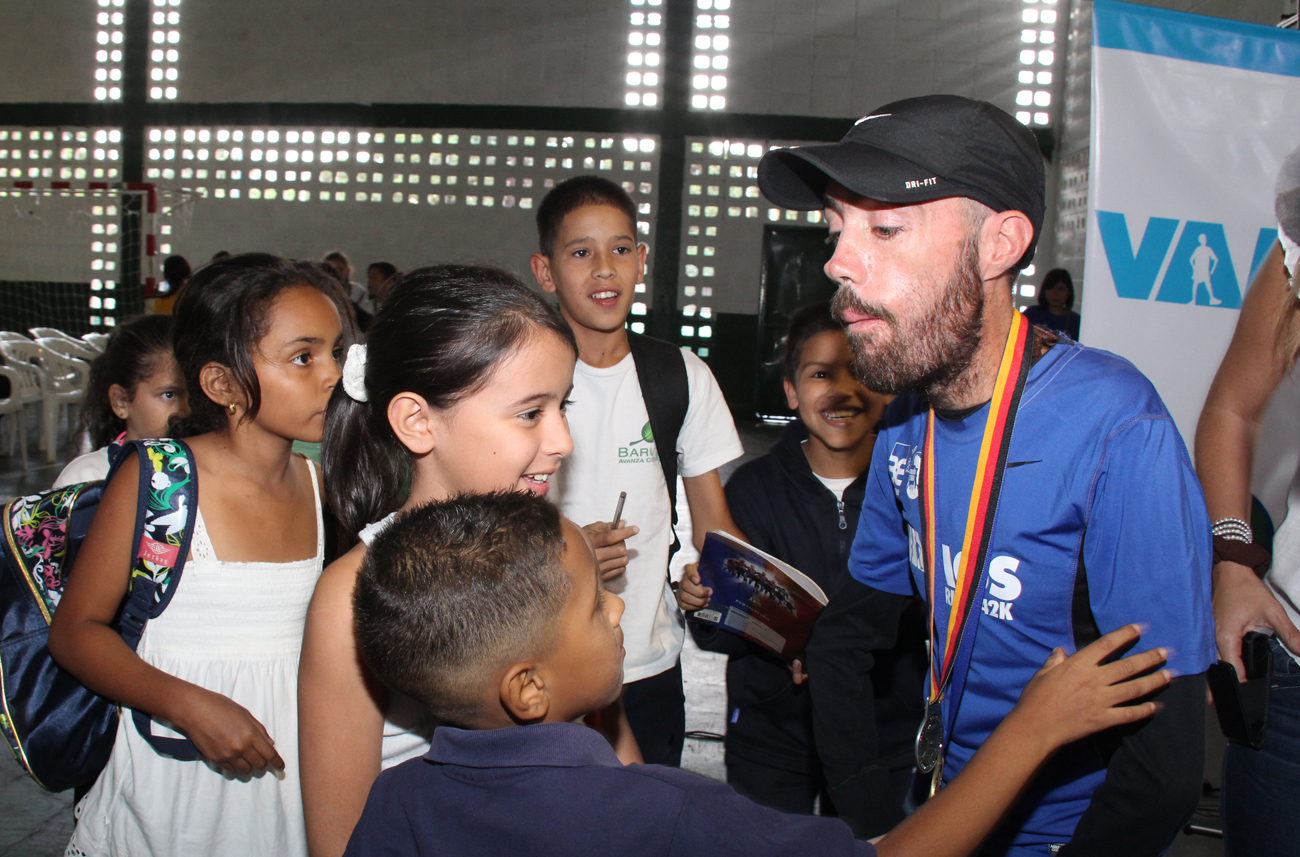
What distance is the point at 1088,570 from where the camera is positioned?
41.8 inches

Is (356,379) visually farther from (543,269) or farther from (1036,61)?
(1036,61)

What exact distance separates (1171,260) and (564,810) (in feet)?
7.01

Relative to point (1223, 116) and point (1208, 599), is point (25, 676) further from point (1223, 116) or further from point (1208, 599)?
point (1223, 116)

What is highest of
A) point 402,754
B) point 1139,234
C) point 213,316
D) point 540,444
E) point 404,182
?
point 404,182

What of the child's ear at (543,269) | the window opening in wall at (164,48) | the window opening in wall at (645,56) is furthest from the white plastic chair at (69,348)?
the child's ear at (543,269)

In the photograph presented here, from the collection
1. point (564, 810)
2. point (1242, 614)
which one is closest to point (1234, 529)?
point (1242, 614)

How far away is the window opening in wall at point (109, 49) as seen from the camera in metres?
10.8

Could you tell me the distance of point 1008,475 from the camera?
1.12m

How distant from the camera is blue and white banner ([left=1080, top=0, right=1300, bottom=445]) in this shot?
220 cm

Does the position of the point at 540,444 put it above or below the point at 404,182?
below

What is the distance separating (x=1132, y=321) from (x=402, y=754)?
2.02 metres

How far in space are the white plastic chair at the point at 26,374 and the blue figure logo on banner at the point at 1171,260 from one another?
7.75 metres

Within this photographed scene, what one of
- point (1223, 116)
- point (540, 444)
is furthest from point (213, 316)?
point (1223, 116)

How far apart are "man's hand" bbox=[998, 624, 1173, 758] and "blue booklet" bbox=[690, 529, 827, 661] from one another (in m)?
0.83
